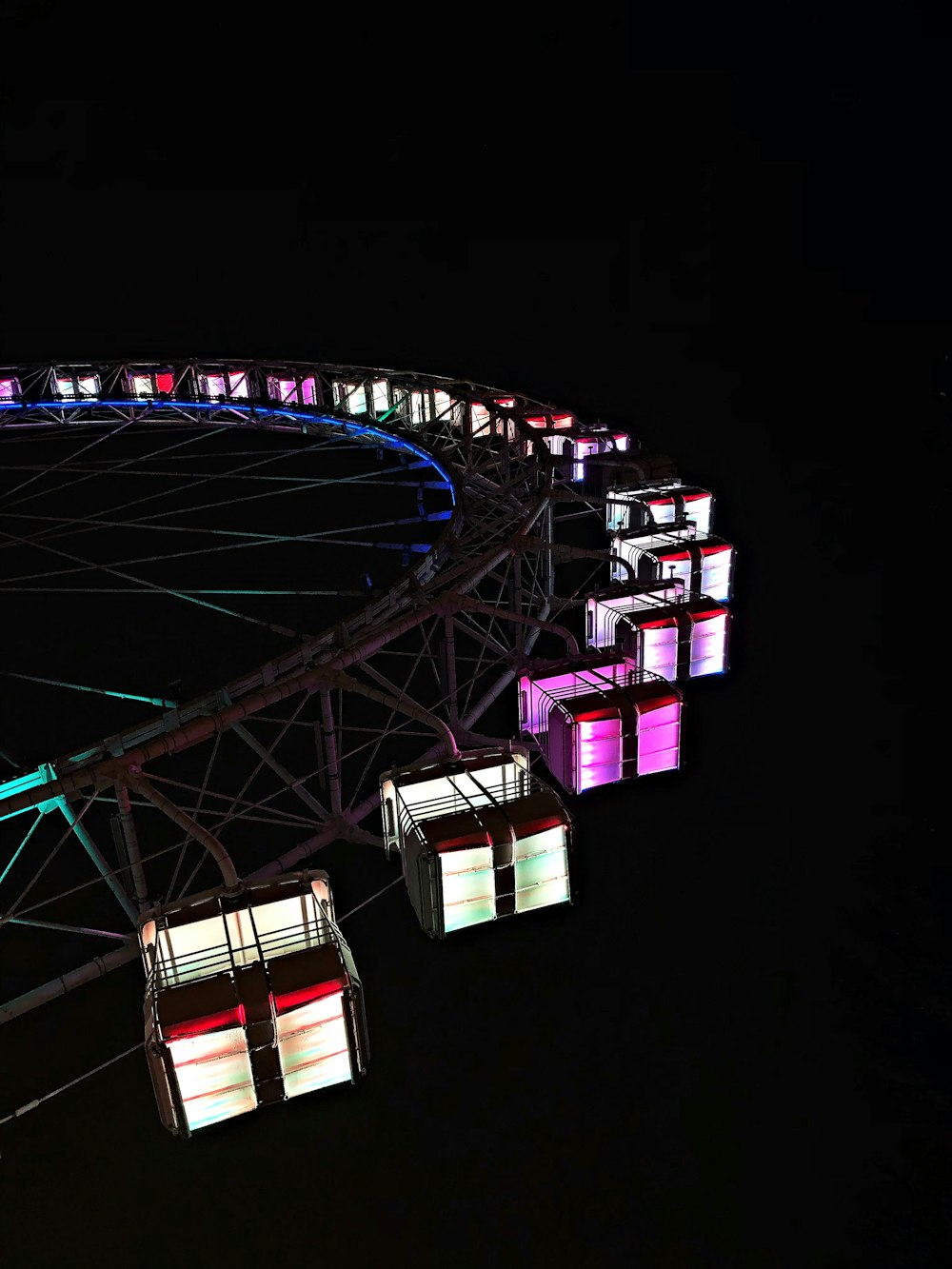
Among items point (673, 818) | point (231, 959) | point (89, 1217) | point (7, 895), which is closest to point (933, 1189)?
point (673, 818)

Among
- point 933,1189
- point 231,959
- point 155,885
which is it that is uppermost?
point 231,959

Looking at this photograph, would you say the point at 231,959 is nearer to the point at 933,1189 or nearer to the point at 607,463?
A: the point at 933,1189

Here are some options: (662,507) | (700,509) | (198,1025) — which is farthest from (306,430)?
(198,1025)

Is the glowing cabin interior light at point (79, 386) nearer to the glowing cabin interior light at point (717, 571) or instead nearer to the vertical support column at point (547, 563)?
the vertical support column at point (547, 563)

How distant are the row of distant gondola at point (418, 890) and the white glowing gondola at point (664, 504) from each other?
6.77 m

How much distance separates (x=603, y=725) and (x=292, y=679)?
14.3 ft

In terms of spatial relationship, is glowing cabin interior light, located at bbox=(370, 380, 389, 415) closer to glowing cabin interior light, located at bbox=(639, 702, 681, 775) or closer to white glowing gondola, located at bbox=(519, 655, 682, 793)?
white glowing gondola, located at bbox=(519, 655, 682, 793)

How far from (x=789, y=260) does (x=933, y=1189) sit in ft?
133

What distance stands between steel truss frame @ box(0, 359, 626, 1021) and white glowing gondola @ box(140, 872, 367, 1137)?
24.0 inches

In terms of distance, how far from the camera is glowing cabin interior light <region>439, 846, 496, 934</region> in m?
11.2

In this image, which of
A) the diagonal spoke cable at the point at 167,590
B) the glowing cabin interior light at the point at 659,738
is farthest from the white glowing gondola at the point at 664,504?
the glowing cabin interior light at the point at 659,738

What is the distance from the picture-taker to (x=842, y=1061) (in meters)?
14.5

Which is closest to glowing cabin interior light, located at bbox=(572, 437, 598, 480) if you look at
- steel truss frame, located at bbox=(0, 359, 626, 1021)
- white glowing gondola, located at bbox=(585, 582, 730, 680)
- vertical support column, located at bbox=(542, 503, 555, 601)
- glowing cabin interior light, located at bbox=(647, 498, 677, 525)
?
steel truss frame, located at bbox=(0, 359, 626, 1021)

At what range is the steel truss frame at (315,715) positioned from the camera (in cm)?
1271
